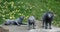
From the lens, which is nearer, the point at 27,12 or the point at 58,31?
the point at 58,31

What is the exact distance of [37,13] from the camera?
14109 mm

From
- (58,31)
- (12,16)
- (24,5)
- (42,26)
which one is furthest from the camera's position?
(24,5)

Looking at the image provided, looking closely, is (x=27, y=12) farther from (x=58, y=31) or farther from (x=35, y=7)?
(x=58, y=31)

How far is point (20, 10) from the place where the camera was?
46.5ft

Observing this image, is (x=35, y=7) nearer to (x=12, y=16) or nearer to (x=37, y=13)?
(x=37, y=13)

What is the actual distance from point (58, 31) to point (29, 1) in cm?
489

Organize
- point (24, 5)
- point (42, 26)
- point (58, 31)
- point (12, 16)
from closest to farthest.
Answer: point (58, 31) < point (42, 26) < point (12, 16) < point (24, 5)

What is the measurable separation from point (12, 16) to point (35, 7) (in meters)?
1.59

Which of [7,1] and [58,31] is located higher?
[7,1]

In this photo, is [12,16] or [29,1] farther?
[29,1]

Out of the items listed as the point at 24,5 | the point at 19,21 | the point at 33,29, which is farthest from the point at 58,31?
the point at 24,5

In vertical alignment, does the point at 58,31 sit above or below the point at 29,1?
below

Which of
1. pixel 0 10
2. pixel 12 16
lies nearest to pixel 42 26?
pixel 12 16

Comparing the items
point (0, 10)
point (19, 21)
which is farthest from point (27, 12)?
point (19, 21)
